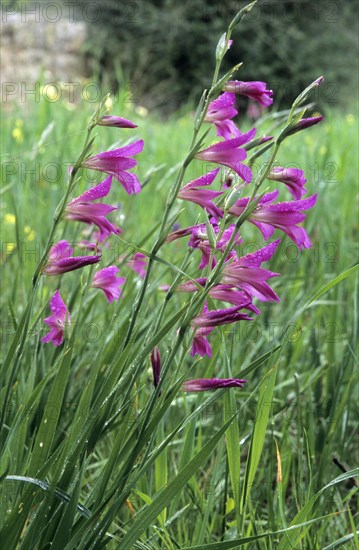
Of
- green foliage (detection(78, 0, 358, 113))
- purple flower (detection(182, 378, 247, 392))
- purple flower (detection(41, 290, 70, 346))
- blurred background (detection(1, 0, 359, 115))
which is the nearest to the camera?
purple flower (detection(182, 378, 247, 392))

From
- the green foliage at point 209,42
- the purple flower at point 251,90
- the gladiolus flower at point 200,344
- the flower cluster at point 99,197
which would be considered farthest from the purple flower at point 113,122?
the green foliage at point 209,42

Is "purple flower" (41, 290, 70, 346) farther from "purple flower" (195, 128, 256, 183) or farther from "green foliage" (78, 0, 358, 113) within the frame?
"green foliage" (78, 0, 358, 113)

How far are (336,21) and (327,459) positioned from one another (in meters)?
10.9

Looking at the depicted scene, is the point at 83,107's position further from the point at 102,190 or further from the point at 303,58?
the point at 303,58

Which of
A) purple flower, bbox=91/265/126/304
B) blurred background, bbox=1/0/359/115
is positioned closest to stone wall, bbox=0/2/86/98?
blurred background, bbox=1/0/359/115

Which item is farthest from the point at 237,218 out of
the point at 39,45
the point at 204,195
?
the point at 39,45

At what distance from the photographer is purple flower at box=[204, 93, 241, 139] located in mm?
752

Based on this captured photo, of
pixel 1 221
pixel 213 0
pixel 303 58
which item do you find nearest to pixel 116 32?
pixel 213 0

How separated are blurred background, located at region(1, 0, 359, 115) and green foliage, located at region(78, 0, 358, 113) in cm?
1

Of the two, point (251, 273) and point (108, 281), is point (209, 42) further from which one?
point (251, 273)

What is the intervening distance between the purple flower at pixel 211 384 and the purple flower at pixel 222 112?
245 mm

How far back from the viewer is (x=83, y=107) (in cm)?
431

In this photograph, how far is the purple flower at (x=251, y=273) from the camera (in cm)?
72

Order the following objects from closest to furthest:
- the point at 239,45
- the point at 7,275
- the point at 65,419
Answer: the point at 65,419, the point at 7,275, the point at 239,45
